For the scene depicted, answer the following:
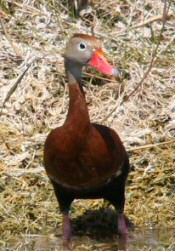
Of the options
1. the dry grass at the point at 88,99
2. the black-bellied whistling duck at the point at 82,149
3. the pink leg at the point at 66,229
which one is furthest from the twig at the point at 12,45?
the pink leg at the point at 66,229

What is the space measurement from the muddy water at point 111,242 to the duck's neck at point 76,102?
2.91ft

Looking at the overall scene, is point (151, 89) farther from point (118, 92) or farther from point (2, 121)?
point (2, 121)

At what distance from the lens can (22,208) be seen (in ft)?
26.3

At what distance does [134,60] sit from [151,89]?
439 millimetres

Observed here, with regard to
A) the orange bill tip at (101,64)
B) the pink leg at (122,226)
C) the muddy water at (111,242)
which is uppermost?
the orange bill tip at (101,64)

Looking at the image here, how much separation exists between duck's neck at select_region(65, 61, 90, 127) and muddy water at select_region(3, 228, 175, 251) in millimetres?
886

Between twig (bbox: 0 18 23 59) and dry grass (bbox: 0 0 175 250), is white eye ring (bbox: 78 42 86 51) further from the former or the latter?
twig (bbox: 0 18 23 59)

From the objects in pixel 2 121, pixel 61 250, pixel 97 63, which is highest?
pixel 97 63

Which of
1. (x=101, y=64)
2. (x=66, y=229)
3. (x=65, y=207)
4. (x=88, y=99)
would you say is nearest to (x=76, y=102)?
(x=101, y=64)

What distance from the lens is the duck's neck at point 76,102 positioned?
23.5ft

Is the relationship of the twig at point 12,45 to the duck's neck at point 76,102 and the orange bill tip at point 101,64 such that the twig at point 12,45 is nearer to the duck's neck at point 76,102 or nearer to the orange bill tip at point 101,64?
the duck's neck at point 76,102

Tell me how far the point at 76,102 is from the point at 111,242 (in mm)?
1063

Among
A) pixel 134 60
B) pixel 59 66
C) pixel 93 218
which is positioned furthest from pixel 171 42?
pixel 93 218

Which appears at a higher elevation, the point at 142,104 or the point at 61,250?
the point at 142,104
